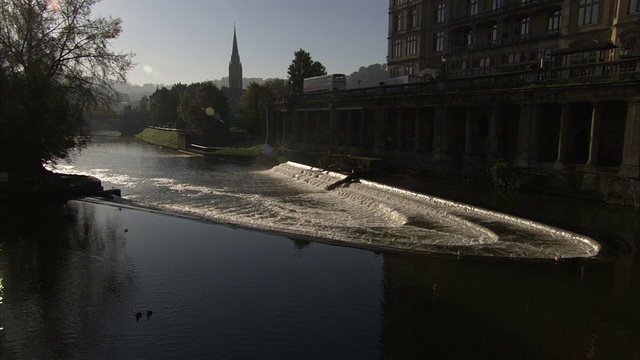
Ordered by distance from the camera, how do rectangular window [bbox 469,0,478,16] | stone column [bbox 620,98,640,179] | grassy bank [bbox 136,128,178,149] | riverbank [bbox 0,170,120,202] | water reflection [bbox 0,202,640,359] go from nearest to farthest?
water reflection [bbox 0,202,640,359] < stone column [bbox 620,98,640,179] < riverbank [bbox 0,170,120,202] < rectangular window [bbox 469,0,478,16] < grassy bank [bbox 136,128,178,149]

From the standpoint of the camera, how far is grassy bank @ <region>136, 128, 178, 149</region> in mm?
96750

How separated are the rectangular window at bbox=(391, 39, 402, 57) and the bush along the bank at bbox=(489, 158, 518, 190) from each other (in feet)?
124

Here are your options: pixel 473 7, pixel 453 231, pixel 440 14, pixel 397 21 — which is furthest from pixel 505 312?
pixel 397 21

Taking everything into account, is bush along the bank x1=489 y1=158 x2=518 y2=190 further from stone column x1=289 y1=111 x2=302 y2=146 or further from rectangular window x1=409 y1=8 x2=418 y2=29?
stone column x1=289 y1=111 x2=302 y2=146

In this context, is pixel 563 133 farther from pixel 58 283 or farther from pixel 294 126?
pixel 294 126

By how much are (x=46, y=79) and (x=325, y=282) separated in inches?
1080

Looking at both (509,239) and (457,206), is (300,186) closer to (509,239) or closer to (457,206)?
(457,206)

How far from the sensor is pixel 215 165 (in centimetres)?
6128

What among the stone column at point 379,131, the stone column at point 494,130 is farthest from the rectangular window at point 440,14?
the stone column at point 494,130

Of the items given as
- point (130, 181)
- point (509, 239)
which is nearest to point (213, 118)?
point (130, 181)

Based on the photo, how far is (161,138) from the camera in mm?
105750

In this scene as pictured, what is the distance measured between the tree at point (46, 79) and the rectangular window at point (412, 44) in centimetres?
3933

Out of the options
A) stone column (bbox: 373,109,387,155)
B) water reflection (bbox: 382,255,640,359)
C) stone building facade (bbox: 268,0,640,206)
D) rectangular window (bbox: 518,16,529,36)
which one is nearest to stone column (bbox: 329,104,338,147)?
stone building facade (bbox: 268,0,640,206)

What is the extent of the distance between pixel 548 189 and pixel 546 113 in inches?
262
